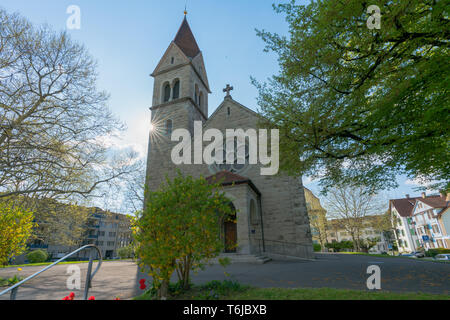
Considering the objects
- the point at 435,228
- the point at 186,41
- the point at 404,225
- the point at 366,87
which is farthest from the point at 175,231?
the point at 404,225

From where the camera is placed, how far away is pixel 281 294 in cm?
440

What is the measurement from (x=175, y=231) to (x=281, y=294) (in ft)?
8.46

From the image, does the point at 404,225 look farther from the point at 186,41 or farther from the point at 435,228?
the point at 186,41

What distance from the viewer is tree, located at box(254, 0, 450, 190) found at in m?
5.15

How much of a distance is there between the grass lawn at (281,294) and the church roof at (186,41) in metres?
25.4

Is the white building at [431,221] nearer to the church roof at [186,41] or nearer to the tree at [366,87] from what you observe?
the tree at [366,87]

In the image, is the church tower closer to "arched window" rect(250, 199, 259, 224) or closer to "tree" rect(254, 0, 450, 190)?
"arched window" rect(250, 199, 259, 224)

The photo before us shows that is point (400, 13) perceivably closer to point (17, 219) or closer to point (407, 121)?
point (407, 121)

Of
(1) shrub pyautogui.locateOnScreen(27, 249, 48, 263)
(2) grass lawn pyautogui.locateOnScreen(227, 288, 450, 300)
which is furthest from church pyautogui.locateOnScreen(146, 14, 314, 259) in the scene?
(1) shrub pyautogui.locateOnScreen(27, 249, 48, 263)

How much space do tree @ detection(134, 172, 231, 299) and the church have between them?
2193 mm

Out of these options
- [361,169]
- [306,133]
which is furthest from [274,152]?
[361,169]

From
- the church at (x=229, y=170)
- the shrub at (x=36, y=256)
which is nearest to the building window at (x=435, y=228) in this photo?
the church at (x=229, y=170)

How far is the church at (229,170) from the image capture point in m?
13.6

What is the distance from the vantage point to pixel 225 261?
16.3ft
